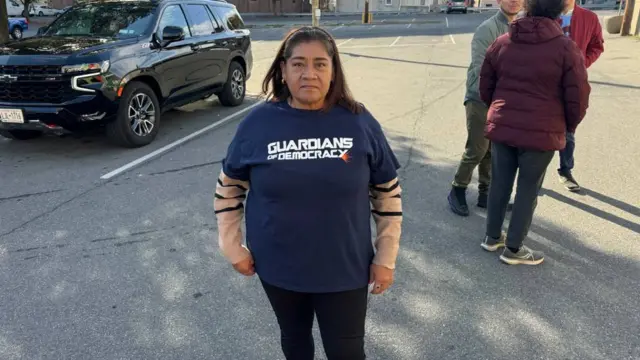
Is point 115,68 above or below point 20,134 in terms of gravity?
above

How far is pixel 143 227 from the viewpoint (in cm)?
410

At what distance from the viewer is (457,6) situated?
152 feet

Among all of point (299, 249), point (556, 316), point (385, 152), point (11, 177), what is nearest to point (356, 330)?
point (299, 249)

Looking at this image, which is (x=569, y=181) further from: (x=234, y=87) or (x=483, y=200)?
(x=234, y=87)

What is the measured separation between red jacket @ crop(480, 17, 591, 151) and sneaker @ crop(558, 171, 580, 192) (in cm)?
185

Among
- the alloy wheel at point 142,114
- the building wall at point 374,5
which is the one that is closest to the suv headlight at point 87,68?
the alloy wheel at point 142,114

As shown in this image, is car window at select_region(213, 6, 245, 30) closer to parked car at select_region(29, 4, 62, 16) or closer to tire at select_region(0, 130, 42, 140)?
tire at select_region(0, 130, 42, 140)

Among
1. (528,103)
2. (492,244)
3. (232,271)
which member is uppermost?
(528,103)

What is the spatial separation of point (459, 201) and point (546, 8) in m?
1.87

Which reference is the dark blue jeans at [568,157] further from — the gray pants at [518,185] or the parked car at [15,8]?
the parked car at [15,8]

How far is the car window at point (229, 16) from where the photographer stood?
847cm

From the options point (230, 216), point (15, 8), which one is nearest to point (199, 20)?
point (230, 216)

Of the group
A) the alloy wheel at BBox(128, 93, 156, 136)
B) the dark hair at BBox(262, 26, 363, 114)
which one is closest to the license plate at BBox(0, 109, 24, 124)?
the alloy wheel at BBox(128, 93, 156, 136)

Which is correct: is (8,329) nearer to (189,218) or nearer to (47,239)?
(47,239)
